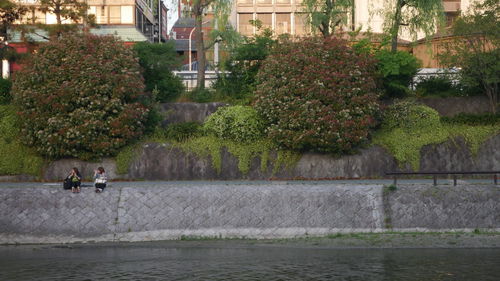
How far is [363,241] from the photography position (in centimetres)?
2519

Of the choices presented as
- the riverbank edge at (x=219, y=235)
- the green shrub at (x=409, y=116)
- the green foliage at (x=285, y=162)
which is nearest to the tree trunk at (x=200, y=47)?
the green foliage at (x=285, y=162)

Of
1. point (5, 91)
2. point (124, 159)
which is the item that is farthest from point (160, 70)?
point (5, 91)

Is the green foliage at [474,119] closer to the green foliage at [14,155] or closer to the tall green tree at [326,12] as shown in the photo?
the tall green tree at [326,12]

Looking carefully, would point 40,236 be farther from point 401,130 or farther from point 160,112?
point 401,130

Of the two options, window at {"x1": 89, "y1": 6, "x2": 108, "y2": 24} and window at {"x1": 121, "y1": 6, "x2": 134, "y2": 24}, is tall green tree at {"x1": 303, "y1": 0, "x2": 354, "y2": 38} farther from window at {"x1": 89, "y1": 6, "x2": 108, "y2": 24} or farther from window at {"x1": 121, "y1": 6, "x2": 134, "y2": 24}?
A: window at {"x1": 89, "y1": 6, "x2": 108, "y2": 24}

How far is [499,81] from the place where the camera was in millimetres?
35906

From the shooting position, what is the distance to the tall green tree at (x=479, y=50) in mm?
35938

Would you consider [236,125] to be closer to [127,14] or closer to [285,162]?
[285,162]

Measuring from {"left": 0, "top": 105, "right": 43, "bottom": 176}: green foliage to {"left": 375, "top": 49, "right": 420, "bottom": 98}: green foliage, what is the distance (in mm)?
18232

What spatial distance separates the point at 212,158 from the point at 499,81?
49.8ft

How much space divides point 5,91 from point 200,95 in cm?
1051

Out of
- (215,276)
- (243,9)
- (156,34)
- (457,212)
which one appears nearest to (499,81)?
(457,212)

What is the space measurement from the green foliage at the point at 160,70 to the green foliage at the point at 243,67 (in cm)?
254

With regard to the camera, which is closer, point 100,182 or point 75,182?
point 75,182
